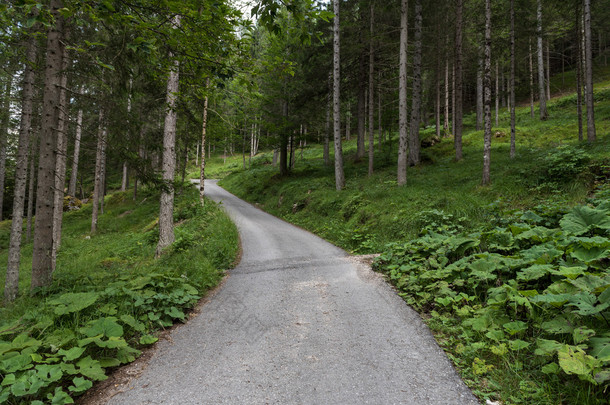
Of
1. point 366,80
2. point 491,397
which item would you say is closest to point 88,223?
point 366,80

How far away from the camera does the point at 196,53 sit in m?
4.31

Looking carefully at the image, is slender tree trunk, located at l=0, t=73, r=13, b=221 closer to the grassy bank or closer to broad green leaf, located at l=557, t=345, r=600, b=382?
the grassy bank

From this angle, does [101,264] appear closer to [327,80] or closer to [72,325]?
[72,325]

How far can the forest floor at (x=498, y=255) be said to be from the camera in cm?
265

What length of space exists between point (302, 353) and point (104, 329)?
246 cm

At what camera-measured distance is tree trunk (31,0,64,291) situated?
486 cm

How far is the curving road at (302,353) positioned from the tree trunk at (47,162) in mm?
3127

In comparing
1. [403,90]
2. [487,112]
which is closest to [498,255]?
[487,112]

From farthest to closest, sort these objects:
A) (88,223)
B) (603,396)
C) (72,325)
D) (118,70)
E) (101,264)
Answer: (88,223)
(101,264)
(118,70)
(72,325)
(603,396)

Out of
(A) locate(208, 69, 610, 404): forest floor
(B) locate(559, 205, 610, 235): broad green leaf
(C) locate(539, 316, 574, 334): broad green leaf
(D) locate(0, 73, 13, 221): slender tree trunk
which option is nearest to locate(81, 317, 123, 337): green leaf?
(A) locate(208, 69, 610, 404): forest floor

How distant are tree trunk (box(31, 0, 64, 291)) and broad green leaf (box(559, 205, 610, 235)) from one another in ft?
29.9

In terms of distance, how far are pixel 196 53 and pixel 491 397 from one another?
18.9ft

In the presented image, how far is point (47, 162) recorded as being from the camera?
4969mm

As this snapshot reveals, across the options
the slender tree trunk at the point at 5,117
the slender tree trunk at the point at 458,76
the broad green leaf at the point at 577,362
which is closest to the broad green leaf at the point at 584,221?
the broad green leaf at the point at 577,362
